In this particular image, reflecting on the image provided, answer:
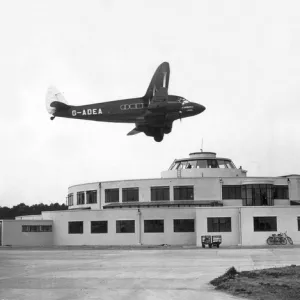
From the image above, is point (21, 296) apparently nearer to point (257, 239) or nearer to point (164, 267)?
point (164, 267)

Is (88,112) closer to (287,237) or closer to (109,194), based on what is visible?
(287,237)

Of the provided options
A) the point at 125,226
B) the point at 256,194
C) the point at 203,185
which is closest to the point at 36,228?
the point at 125,226

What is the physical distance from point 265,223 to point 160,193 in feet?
65.6

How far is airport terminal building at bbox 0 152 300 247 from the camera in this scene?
7862 centimetres

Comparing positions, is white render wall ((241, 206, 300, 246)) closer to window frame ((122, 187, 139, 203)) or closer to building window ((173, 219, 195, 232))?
building window ((173, 219, 195, 232))

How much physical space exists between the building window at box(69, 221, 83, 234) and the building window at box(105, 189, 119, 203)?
374 inches

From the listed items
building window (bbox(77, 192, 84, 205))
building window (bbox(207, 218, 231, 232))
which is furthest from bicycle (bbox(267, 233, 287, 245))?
building window (bbox(77, 192, 84, 205))

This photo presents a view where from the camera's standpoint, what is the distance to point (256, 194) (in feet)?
299

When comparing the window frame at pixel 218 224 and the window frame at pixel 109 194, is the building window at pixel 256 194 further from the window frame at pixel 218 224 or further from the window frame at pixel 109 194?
the window frame at pixel 109 194

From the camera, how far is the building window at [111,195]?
95.6 metres

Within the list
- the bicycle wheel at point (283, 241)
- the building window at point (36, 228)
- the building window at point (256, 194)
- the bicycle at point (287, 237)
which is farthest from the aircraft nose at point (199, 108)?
the building window at point (36, 228)

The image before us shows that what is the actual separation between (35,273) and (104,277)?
224 inches

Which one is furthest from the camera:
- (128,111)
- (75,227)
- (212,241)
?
(75,227)

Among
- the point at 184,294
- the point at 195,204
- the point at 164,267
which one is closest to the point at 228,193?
the point at 195,204
